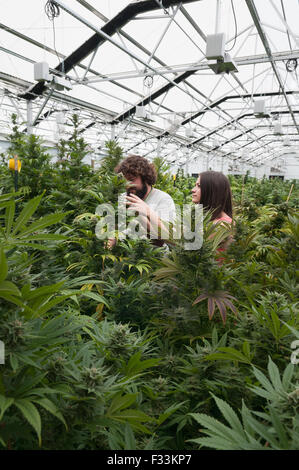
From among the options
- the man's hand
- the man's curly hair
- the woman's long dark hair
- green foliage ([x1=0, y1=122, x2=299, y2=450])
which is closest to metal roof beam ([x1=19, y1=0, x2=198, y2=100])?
the man's curly hair

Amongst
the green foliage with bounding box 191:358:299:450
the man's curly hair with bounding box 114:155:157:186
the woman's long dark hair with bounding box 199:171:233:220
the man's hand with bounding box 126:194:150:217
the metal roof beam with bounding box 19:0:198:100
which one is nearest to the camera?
the green foliage with bounding box 191:358:299:450

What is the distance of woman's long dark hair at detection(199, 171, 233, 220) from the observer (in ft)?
5.86

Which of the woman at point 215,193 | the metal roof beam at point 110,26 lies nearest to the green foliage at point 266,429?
the woman at point 215,193

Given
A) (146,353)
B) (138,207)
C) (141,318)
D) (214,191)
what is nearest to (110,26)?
(214,191)

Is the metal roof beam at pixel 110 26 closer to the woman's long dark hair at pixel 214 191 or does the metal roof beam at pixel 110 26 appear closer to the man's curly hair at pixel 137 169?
the man's curly hair at pixel 137 169

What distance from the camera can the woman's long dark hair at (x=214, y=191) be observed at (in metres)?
1.79

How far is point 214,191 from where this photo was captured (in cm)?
179

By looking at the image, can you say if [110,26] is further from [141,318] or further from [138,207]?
[141,318]

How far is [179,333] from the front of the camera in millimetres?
987

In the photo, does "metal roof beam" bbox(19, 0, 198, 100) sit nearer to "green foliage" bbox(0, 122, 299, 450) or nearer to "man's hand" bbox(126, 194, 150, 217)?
"man's hand" bbox(126, 194, 150, 217)

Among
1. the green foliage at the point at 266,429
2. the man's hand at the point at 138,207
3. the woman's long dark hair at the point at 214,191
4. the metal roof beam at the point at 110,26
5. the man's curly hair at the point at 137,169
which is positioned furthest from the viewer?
the metal roof beam at the point at 110,26

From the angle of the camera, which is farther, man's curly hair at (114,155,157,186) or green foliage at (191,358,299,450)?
man's curly hair at (114,155,157,186)

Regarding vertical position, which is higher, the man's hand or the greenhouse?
the man's hand
